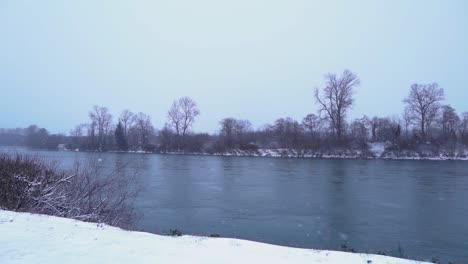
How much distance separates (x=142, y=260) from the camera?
18.6 ft

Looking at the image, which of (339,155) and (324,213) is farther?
(339,155)

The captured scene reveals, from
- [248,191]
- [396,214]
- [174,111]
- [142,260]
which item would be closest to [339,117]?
[174,111]

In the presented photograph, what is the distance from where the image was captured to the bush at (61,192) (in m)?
10.6

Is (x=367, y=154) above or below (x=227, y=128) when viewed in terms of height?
below

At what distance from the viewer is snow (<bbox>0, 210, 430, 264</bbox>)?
573 cm

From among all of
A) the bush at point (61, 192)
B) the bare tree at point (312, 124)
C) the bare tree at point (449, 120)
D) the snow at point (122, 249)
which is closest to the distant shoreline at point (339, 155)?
the bare tree at point (312, 124)

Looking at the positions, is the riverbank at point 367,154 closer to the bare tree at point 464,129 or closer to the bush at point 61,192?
the bare tree at point 464,129

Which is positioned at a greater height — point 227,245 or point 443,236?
point 227,245

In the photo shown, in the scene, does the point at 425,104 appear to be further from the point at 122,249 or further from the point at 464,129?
the point at 122,249

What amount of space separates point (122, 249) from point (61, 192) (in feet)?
20.6

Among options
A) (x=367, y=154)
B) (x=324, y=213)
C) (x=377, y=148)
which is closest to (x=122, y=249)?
(x=324, y=213)

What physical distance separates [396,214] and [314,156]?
1719 inches

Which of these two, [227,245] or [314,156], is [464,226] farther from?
[314,156]

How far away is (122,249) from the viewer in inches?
248
